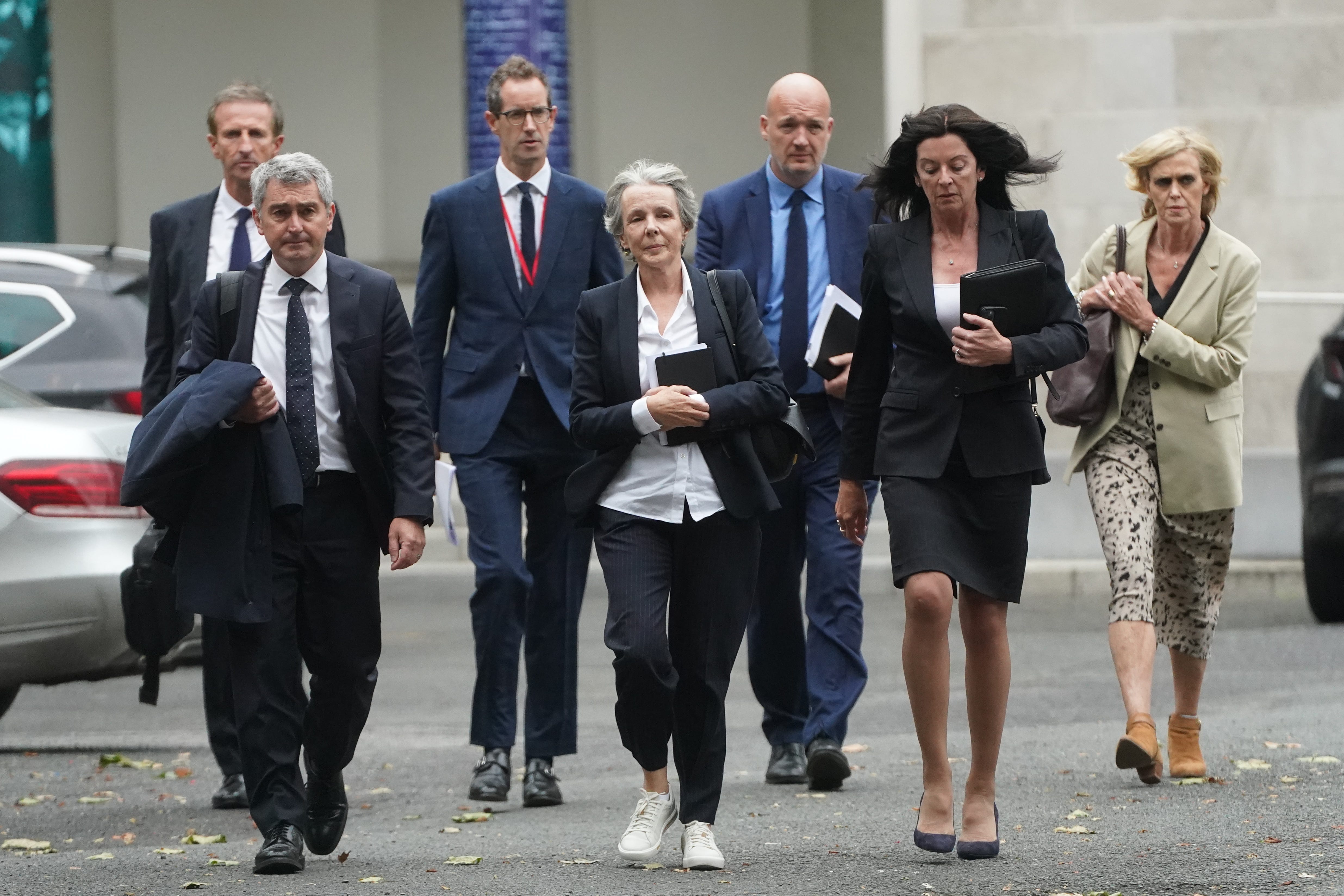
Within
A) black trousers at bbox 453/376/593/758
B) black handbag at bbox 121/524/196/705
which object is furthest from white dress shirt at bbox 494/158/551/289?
black handbag at bbox 121/524/196/705

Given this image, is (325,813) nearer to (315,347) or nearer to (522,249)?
(315,347)

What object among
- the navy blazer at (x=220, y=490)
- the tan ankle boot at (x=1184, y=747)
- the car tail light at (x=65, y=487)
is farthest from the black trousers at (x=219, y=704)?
the tan ankle boot at (x=1184, y=747)

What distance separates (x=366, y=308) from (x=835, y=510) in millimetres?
1702

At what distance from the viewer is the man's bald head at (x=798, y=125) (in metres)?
7.61

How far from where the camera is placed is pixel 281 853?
5.94 metres

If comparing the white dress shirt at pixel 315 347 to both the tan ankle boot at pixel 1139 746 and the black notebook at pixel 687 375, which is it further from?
the tan ankle boot at pixel 1139 746

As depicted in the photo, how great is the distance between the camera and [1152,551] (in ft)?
24.1

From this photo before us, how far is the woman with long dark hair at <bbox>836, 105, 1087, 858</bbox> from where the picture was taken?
5.89 m

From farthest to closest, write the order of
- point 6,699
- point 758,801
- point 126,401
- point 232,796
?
point 126,401, point 6,699, point 232,796, point 758,801

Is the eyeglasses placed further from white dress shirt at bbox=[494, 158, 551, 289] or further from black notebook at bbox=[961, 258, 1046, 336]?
black notebook at bbox=[961, 258, 1046, 336]

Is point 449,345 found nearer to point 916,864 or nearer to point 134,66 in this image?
point 916,864

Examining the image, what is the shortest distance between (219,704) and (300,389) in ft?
6.09

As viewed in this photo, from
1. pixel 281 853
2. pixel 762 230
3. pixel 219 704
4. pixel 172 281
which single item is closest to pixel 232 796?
pixel 219 704

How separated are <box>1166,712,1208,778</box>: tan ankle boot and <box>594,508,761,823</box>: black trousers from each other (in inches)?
76.5
